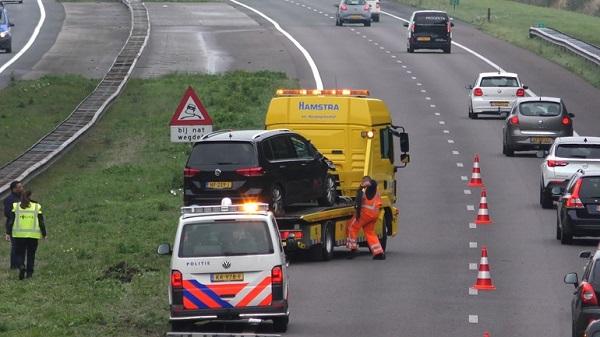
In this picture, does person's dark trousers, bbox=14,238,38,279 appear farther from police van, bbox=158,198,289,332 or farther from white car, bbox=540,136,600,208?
white car, bbox=540,136,600,208

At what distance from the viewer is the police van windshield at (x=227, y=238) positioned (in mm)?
20422

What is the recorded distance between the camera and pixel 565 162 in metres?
36.8

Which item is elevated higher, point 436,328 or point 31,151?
point 436,328

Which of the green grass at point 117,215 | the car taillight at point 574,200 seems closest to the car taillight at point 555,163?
the car taillight at point 574,200

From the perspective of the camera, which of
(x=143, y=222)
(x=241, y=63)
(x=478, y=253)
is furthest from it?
(x=241, y=63)

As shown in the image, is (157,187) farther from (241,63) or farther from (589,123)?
(241,63)

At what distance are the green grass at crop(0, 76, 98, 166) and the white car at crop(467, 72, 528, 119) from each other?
13.5 metres

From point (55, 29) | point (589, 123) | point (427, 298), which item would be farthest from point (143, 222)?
point (55, 29)

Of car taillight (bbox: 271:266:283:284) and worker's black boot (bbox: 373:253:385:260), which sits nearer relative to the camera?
car taillight (bbox: 271:266:283:284)

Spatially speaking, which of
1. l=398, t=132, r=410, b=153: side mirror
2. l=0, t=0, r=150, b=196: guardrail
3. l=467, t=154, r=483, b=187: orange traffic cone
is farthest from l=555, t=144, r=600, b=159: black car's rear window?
l=0, t=0, r=150, b=196: guardrail

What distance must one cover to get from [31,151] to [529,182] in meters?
13.5

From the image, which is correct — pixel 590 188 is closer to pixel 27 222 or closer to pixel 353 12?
pixel 27 222

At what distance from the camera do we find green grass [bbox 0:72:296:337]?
22062 millimetres

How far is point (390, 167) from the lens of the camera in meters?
31.8
